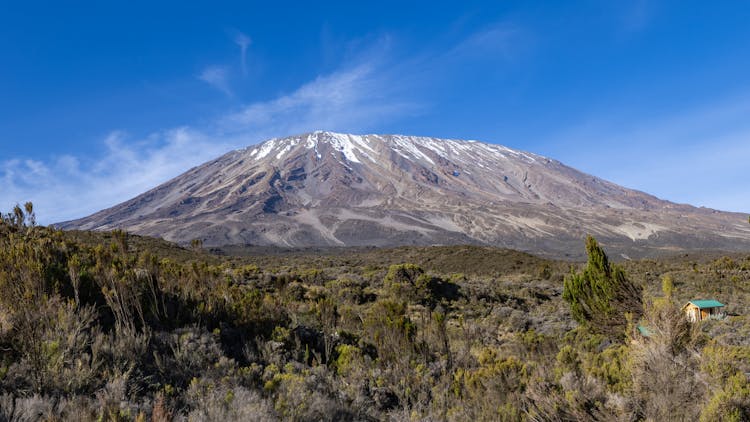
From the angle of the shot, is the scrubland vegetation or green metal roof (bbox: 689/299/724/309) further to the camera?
green metal roof (bbox: 689/299/724/309)

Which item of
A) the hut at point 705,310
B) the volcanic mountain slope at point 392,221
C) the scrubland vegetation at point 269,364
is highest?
the volcanic mountain slope at point 392,221

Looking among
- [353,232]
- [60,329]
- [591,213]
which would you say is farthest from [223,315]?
[591,213]

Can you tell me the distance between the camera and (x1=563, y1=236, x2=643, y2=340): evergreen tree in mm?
11172

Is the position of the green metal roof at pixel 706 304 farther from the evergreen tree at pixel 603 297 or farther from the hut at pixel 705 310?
the evergreen tree at pixel 603 297

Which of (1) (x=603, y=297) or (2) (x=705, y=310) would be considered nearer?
(1) (x=603, y=297)

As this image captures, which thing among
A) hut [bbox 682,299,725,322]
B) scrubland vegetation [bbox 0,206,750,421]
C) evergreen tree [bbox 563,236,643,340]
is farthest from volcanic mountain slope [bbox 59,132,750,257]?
scrubland vegetation [bbox 0,206,750,421]

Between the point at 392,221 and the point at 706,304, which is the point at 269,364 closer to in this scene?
the point at 706,304

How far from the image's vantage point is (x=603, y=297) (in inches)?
465

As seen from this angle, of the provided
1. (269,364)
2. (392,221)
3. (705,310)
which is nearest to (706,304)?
(705,310)

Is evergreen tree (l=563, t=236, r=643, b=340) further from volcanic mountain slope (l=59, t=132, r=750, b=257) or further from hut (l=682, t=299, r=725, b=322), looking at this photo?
volcanic mountain slope (l=59, t=132, r=750, b=257)

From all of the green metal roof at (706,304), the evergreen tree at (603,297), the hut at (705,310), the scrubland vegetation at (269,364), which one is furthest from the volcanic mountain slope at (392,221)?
the scrubland vegetation at (269,364)

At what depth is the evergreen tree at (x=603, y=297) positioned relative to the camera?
36.7ft

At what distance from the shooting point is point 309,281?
20547mm

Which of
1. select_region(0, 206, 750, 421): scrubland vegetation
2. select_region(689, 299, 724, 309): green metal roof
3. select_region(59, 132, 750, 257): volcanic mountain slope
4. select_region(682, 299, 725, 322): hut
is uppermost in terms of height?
select_region(59, 132, 750, 257): volcanic mountain slope
